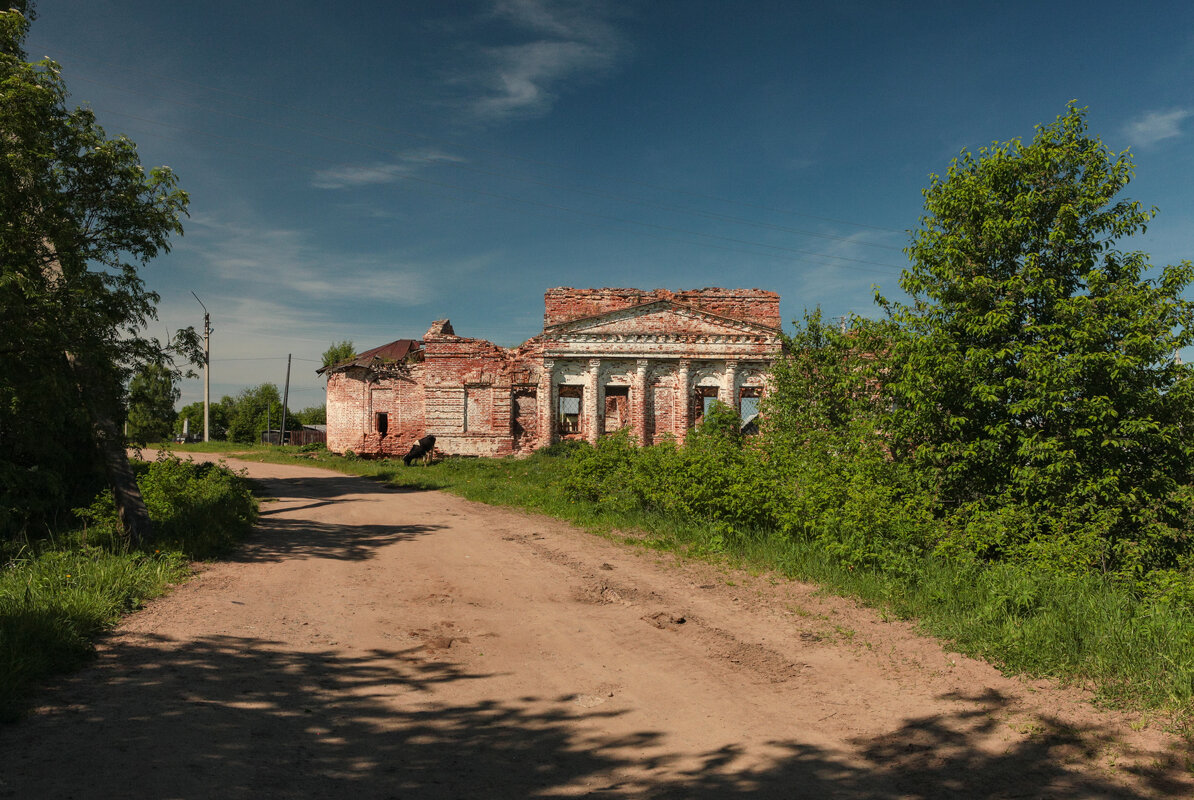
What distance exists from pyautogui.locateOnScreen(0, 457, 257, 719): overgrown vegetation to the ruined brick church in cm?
1605

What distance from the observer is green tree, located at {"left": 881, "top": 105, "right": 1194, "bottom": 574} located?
26.5ft

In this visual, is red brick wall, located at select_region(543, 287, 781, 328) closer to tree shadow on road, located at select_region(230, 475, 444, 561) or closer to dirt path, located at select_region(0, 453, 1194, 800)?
tree shadow on road, located at select_region(230, 475, 444, 561)

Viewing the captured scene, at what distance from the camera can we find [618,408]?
3080 cm

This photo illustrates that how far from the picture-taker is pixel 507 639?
6.01 meters

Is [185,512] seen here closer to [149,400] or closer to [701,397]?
[149,400]

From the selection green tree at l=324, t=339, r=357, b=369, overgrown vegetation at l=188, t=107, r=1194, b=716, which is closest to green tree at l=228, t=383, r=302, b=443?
green tree at l=324, t=339, r=357, b=369

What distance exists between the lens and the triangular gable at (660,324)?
27766 mm

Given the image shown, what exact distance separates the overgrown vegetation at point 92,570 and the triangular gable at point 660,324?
55.7 ft

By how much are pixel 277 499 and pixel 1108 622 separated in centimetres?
1538

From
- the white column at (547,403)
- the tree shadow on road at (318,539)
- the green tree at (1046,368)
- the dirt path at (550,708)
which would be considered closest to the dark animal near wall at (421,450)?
the white column at (547,403)

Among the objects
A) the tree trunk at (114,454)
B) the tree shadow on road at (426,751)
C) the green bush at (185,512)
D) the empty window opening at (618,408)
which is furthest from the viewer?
the empty window opening at (618,408)

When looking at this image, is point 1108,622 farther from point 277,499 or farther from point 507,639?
point 277,499

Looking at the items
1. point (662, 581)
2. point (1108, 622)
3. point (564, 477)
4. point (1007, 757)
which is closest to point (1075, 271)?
point (1108, 622)

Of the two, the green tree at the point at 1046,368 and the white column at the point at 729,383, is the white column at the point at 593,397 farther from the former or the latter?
the green tree at the point at 1046,368
